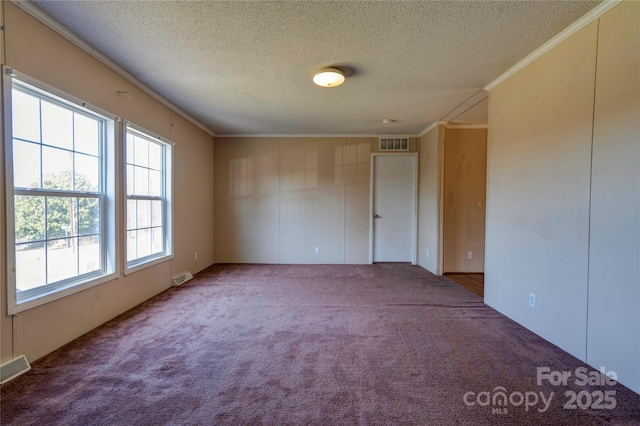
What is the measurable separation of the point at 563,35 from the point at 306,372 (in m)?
3.26

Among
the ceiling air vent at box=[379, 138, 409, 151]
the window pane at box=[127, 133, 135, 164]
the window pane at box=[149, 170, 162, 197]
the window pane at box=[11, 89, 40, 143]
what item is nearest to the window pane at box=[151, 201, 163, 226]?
the window pane at box=[149, 170, 162, 197]

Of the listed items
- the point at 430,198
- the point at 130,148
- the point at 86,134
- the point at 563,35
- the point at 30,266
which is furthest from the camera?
the point at 430,198

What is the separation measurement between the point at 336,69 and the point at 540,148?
2.02 metres

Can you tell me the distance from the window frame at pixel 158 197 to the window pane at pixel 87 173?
27cm

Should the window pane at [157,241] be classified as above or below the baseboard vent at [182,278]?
above

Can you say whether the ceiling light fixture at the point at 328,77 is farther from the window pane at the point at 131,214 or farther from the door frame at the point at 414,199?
the door frame at the point at 414,199

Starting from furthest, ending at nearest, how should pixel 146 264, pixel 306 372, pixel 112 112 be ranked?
pixel 146 264 < pixel 112 112 < pixel 306 372

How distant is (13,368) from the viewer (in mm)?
1718

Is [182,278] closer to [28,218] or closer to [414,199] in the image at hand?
[28,218]

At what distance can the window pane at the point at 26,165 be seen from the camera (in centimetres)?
182

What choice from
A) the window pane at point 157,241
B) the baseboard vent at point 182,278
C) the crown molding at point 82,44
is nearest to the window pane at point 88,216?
the window pane at point 157,241

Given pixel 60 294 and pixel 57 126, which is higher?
pixel 57 126

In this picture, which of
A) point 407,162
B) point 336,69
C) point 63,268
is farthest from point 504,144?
point 63,268

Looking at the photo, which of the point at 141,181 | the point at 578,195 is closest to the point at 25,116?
the point at 141,181
